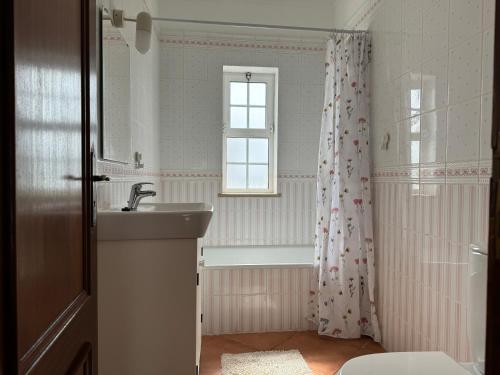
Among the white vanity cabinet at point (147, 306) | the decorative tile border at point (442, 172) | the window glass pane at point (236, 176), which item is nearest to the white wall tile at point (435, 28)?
the decorative tile border at point (442, 172)

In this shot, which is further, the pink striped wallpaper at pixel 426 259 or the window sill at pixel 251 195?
the window sill at pixel 251 195

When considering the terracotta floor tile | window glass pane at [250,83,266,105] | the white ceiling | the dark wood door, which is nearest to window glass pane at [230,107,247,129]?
window glass pane at [250,83,266,105]

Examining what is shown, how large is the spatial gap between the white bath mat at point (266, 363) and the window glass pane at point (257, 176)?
1.62 m

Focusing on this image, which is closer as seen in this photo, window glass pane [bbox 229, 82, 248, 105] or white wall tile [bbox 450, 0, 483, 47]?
white wall tile [bbox 450, 0, 483, 47]

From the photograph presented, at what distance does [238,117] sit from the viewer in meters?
3.58

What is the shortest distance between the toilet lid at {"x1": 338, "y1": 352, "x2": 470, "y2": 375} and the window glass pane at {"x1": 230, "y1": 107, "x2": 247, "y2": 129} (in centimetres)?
258

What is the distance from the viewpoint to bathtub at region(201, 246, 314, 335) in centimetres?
263

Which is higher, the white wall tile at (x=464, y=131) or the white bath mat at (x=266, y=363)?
the white wall tile at (x=464, y=131)

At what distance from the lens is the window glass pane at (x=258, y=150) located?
3.61 m

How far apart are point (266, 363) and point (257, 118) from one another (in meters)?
2.18

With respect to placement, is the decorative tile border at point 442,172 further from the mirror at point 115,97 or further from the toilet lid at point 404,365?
the mirror at point 115,97

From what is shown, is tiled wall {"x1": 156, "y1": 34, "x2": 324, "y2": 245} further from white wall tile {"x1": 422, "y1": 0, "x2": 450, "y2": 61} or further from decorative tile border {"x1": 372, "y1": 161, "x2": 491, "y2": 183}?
white wall tile {"x1": 422, "y1": 0, "x2": 450, "y2": 61}

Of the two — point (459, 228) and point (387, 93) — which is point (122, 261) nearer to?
point (459, 228)

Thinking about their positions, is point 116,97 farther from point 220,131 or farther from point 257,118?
point 257,118
